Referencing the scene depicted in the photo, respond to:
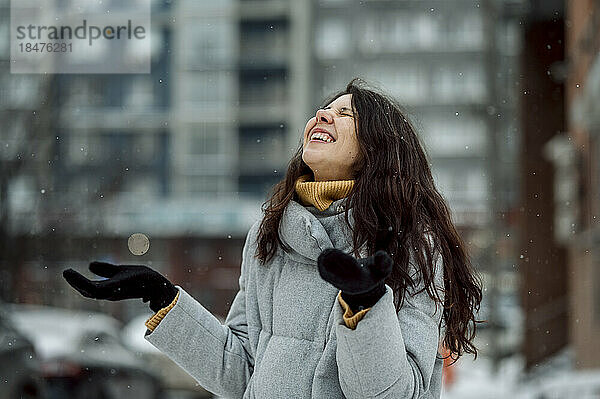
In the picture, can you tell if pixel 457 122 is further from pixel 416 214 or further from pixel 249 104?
pixel 416 214

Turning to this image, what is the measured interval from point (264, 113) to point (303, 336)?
28.6 meters

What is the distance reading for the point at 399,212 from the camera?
2.01 meters

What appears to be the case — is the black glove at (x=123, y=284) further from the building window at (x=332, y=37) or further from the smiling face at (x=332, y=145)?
the building window at (x=332, y=37)

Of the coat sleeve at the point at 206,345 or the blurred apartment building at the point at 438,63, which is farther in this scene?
the blurred apartment building at the point at 438,63

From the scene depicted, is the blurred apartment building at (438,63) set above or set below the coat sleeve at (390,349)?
above

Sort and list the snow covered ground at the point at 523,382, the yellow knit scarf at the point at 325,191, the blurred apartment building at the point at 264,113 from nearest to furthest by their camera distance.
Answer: the yellow knit scarf at the point at 325,191
the snow covered ground at the point at 523,382
the blurred apartment building at the point at 264,113

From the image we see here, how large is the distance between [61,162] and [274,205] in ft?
27.2

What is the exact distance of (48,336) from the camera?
7602mm

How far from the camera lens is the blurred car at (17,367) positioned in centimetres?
558

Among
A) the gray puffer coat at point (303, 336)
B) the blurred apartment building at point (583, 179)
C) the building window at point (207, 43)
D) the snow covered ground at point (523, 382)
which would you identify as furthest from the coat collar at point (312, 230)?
the building window at point (207, 43)

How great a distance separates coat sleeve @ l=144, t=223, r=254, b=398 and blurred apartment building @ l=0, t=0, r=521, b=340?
9.07 metres

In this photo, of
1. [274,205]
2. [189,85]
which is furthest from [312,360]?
[189,85]

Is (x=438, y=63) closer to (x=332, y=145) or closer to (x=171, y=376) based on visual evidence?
(x=171, y=376)

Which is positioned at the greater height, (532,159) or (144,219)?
(532,159)
